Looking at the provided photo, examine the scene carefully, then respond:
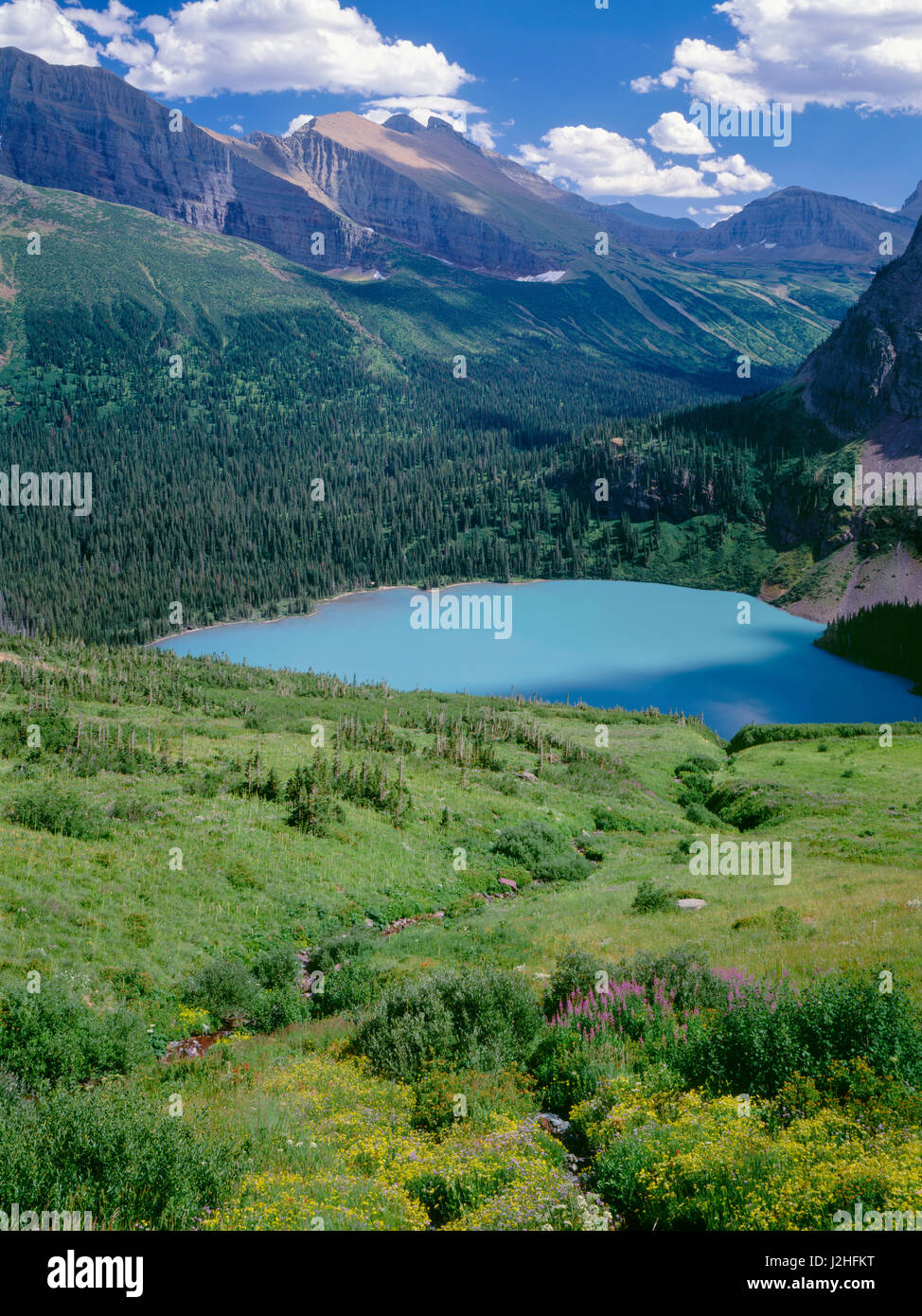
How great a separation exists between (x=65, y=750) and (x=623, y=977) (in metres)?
32.6

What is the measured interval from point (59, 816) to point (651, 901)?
22215mm

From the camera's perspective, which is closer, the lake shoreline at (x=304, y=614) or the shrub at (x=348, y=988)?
the shrub at (x=348, y=988)

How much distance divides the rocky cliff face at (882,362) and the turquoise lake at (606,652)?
53.6 meters

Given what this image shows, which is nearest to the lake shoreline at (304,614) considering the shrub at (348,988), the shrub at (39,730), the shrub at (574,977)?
the shrub at (39,730)

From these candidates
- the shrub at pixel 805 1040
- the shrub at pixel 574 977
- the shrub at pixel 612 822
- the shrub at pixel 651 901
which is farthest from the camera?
the shrub at pixel 612 822

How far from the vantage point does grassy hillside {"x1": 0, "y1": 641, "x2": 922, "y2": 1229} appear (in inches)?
459

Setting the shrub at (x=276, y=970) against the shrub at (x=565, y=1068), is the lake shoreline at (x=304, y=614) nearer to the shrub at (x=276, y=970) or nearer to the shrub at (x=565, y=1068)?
the shrub at (x=276, y=970)

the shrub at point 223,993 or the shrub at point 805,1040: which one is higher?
the shrub at point 805,1040

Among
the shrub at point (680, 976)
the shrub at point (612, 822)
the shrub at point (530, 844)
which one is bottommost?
the shrub at point (612, 822)

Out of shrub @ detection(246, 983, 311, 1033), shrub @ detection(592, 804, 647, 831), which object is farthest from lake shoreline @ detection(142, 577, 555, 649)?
shrub @ detection(246, 983, 311, 1033)

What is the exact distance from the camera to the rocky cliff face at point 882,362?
178500 mm

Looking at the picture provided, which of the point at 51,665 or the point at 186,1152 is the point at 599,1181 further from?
the point at 51,665

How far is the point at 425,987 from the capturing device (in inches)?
761

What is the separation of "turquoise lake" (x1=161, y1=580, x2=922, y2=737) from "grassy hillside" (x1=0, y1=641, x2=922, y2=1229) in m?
51.8
